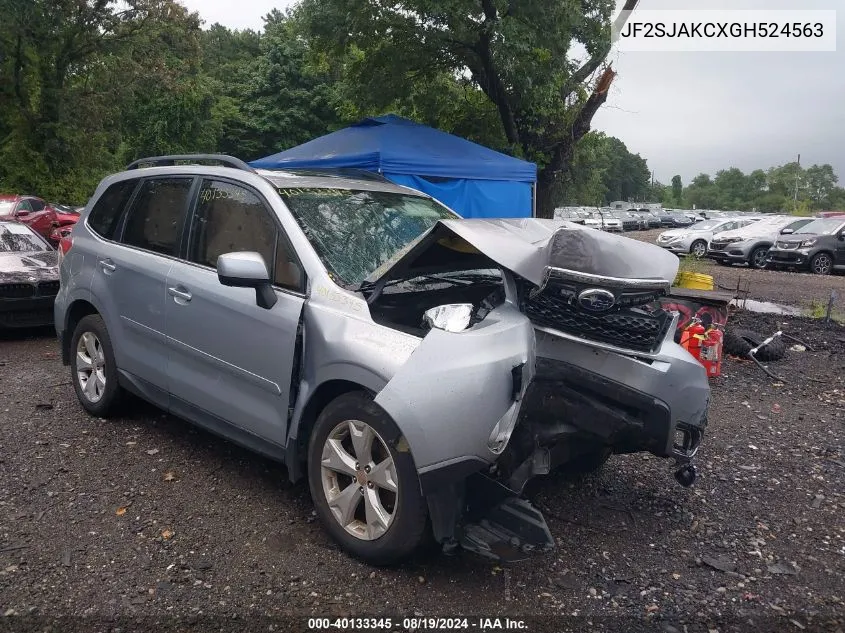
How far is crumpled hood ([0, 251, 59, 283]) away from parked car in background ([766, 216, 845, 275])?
17008 millimetres

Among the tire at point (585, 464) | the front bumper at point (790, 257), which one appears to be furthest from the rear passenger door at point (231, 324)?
the front bumper at point (790, 257)

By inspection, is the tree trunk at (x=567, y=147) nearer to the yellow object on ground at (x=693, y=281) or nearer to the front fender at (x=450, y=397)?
the yellow object on ground at (x=693, y=281)

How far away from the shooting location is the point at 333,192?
409 centimetres

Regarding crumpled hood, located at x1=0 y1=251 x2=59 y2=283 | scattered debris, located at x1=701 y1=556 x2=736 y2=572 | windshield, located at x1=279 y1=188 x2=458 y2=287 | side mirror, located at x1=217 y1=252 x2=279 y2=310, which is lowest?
scattered debris, located at x1=701 y1=556 x2=736 y2=572

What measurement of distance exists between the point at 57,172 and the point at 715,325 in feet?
89.0

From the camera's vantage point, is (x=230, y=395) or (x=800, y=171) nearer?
(x=230, y=395)

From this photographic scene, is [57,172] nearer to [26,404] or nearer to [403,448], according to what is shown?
[26,404]

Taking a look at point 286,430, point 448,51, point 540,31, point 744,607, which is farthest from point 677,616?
point 448,51

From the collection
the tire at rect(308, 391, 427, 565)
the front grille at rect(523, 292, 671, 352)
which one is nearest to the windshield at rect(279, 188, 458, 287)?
the tire at rect(308, 391, 427, 565)

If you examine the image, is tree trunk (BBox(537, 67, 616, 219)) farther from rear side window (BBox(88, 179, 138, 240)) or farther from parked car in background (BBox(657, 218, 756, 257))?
parked car in background (BBox(657, 218, 756, 257))

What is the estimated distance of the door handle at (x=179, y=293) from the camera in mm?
3979

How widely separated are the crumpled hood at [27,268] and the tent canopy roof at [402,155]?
9.73 feet

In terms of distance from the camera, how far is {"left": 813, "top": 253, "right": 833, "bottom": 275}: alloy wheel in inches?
707

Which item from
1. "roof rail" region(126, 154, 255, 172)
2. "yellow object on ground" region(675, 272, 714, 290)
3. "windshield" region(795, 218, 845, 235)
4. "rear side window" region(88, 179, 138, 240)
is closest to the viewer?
"roof rail" region(126, 154, 255, 172)
